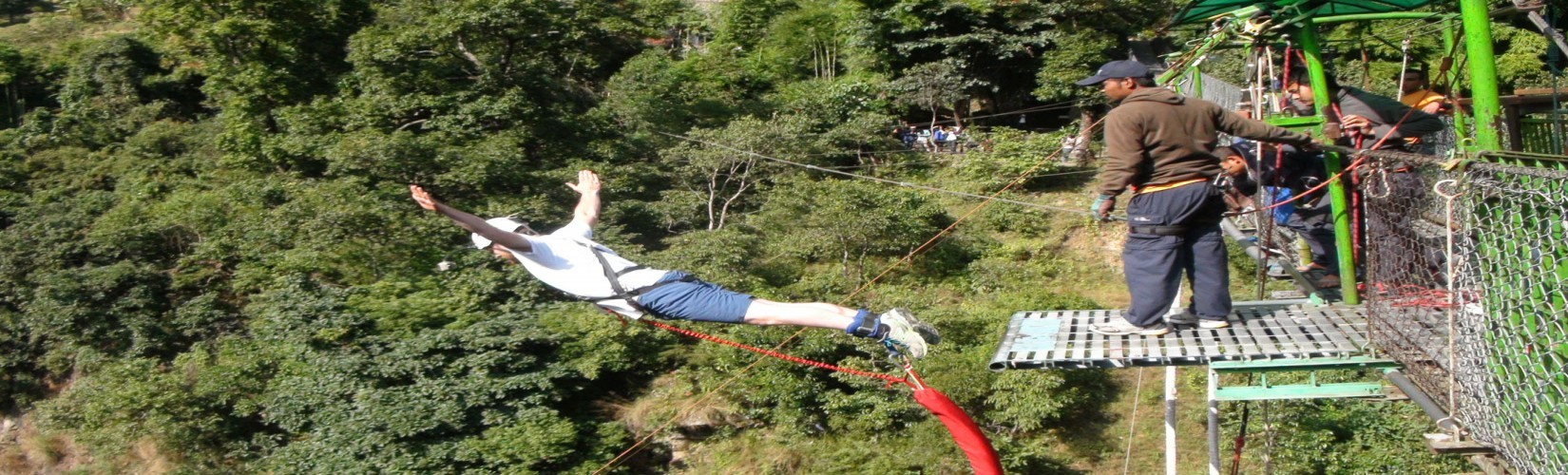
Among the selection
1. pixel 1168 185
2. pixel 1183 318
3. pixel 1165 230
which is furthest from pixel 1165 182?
pixel 1183 318

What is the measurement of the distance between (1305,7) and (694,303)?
10.1ft

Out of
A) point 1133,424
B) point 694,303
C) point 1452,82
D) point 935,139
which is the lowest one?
point 1133,424

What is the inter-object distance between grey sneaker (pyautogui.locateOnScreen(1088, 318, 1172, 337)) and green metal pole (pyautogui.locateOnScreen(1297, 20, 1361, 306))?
891mm

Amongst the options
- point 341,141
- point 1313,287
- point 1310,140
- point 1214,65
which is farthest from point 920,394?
point 1214,65

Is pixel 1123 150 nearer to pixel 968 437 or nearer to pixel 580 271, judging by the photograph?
pixel 968 437

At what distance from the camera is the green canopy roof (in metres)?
5.34

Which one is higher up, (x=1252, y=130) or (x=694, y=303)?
(x=1252, y=130)

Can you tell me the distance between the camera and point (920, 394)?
4582 millimetres

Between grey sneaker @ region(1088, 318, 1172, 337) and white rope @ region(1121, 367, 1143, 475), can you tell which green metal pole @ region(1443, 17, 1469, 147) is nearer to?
grey sneaker @ region(1088, 318, 1172, 337)

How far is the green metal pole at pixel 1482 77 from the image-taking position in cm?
366

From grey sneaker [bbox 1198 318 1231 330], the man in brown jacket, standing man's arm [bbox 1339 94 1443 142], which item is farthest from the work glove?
standing man's arm [bbox 1339 94 1443 142]

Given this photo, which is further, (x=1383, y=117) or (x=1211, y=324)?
(x=1383, y=117)

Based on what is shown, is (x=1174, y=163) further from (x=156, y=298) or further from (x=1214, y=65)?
(x=156, y=298)

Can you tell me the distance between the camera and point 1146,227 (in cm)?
442
